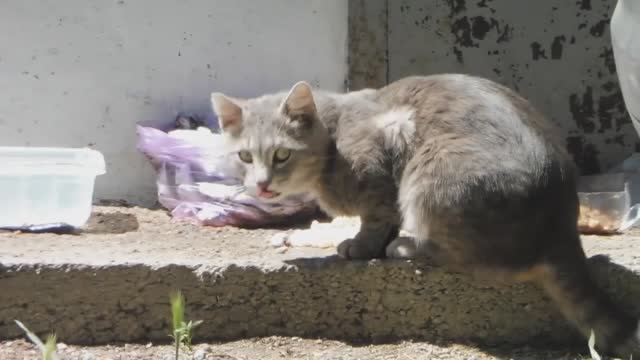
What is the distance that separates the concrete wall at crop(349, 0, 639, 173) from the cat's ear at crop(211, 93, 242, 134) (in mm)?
1318

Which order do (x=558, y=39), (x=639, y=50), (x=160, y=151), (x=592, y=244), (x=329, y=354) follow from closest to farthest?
(x=639, y=50) → (x=329, y=354) → (x=592, y=244) → (x=160, y=151) → (x=558, y=39)

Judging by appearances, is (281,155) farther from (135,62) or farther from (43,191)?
(135,62)

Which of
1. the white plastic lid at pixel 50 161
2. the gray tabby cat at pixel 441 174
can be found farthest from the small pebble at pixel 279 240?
the white plastic lid at pixel 50 161

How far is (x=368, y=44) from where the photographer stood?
16.0ft

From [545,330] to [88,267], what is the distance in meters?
1.74

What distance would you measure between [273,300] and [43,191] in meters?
1.52

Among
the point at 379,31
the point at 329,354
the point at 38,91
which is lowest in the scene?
the point at 329,354

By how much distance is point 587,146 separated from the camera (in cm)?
520

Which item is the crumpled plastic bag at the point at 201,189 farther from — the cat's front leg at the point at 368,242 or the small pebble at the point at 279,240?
the cat's front leg at the point at 368,242

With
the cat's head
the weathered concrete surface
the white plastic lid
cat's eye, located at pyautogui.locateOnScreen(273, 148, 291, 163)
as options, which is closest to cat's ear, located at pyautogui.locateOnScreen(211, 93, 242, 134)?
the cat's head

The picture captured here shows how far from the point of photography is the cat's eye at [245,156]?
359cm

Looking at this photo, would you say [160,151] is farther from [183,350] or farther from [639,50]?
[639,50]

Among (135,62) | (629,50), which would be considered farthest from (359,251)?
(135,62)

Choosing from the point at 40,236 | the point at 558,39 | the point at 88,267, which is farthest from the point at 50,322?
the point at 558,39
